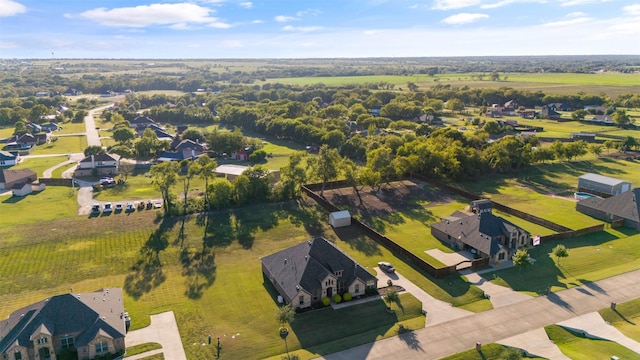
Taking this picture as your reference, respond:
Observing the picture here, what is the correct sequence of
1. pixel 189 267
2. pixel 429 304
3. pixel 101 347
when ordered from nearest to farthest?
pixel 101 347 → pixel 429 304 → pixel 189 267

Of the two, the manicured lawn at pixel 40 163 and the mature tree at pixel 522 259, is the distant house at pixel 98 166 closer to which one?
the manicured lawn at pixel 40 163

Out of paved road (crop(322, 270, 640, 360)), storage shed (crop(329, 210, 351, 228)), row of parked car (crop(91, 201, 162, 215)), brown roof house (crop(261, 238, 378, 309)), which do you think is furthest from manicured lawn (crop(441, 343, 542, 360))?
row of parked car (crop(91, 201, 162, 215))

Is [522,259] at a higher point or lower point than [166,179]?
lower

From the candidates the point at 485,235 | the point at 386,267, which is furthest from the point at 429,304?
the point at 485,235

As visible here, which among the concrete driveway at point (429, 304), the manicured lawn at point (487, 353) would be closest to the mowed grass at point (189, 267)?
the concrete driveway at point (429, 304)

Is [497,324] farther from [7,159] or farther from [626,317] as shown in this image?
[7,159]

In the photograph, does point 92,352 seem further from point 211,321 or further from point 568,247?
point 568,247

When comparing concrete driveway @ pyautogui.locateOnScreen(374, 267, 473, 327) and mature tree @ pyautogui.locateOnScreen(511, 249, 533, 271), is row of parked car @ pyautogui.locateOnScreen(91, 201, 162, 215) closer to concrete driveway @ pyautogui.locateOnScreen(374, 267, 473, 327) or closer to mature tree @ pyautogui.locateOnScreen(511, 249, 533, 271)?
concrete driveway @ pyautogui.locateOnScreen(374, 267, 473, 327)
